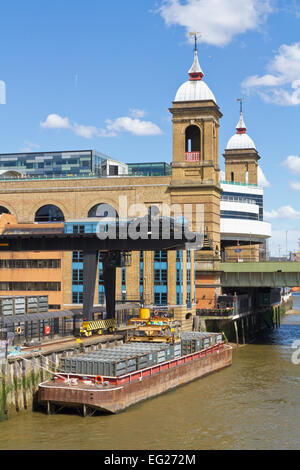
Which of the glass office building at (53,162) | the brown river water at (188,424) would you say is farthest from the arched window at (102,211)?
the glass office building at (53,162)

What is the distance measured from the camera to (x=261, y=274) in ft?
299

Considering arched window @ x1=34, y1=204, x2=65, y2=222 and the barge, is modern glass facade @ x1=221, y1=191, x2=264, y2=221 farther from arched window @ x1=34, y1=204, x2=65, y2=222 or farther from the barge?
the barge

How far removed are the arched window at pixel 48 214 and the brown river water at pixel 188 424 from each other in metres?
49.1

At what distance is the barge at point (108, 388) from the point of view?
1735 inches

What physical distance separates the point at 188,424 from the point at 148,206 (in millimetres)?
55722

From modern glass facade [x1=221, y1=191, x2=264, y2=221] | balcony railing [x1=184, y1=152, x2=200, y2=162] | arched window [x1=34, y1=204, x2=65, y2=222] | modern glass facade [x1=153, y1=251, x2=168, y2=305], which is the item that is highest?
balcony railing [x1=184, y1=152, x2=200, y2=162]

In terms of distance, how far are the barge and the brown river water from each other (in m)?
0.76

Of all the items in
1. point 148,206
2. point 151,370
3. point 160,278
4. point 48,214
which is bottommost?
point 151,370

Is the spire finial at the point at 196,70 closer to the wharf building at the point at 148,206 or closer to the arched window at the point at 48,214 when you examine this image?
the wharf building at the point at 148,206

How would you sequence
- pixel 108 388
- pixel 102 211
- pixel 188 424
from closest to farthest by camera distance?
pixel 188 424, pixel 108 388, pixel 102 211

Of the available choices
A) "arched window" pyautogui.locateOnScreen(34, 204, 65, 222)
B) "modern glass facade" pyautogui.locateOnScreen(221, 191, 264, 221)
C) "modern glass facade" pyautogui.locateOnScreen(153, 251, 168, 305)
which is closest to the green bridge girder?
"modern glass facade" pyautogui.locateOnScreen(153, 251, 168, 305)

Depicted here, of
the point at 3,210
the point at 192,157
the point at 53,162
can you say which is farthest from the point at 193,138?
the point at 53,162

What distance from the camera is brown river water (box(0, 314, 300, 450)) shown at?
38125 mm

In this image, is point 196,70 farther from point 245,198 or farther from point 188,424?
point 188,424
